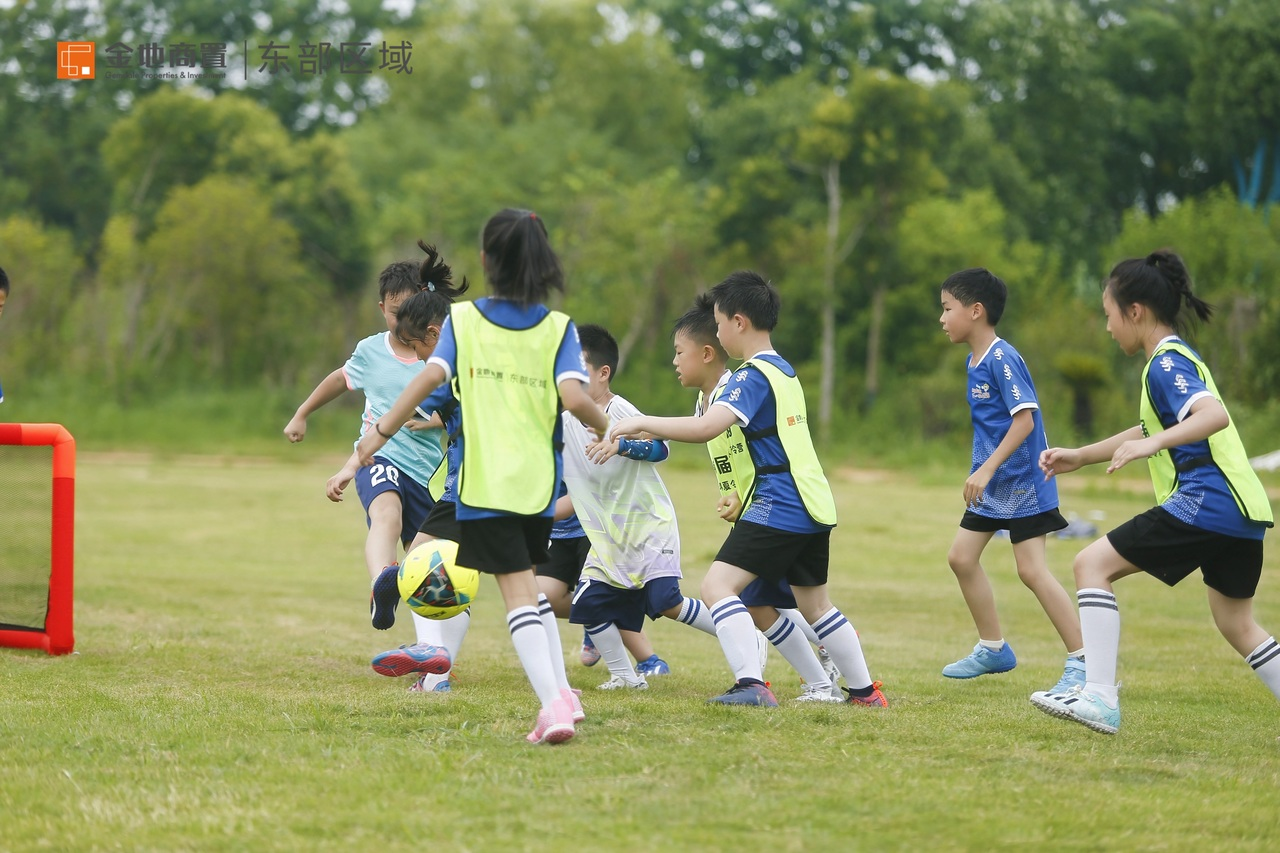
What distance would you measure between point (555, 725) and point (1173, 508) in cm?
247

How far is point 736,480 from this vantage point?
599 centimetres

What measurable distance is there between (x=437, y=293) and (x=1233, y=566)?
3790 millimetres

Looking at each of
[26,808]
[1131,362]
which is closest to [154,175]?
[1131,362]

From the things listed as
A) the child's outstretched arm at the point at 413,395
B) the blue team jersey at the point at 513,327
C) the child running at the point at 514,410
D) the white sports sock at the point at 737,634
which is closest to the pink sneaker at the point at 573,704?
the child running at the point at 514,410

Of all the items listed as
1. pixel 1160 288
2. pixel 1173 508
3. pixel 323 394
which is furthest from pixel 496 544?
pixel 1160 288

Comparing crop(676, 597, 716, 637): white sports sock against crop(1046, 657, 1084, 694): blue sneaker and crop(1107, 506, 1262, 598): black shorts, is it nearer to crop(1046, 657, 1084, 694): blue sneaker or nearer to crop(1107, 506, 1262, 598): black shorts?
crop(1046, 657, 1084, 694): blue sneaker

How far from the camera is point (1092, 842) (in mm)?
3752

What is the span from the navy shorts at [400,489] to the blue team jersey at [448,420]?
0.35m

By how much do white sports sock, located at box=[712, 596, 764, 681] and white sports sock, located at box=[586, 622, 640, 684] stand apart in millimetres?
957

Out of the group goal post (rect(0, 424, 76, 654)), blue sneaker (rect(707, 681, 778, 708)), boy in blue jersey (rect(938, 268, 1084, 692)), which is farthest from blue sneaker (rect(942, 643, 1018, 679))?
goal post (rect(0, 424, 76, 654))

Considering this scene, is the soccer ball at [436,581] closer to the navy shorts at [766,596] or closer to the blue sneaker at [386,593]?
the blue sneaker at [386,593]

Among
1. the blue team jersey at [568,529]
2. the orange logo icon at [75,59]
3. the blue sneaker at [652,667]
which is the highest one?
the orange logo icon at [75,59]

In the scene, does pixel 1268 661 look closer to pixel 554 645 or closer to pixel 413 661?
pixel 554 645

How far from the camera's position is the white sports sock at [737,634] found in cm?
568
